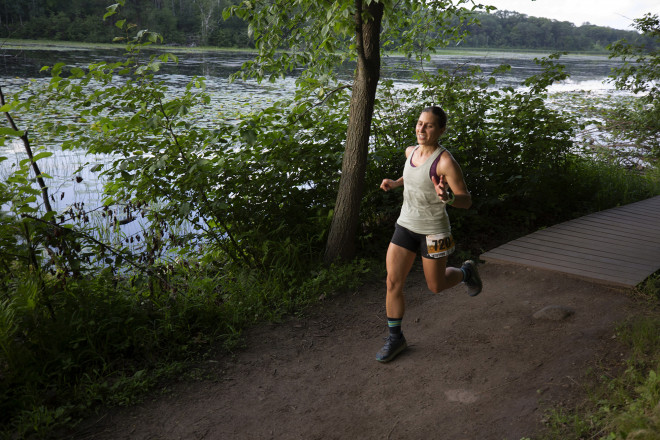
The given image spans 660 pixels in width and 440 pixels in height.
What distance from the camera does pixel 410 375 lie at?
13.5 feet

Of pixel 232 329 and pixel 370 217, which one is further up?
pixel 370 217

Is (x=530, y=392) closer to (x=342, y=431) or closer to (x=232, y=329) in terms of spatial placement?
(x=342, y=431)

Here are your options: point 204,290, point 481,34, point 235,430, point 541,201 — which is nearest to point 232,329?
point 204,290

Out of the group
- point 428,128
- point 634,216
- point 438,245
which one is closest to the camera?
point 428,128

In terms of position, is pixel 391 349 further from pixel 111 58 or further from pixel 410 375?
pixel 111 58

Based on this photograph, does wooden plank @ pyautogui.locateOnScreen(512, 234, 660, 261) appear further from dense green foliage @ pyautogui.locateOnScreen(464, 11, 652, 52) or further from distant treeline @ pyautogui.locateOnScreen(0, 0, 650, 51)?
dense green foliage @ pyautogui.locateOnScreen(464, 11, 652, 52)

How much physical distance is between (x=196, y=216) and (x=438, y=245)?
2925 mm

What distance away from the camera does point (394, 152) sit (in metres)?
6.95

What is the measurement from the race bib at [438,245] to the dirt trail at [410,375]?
0.90 meters

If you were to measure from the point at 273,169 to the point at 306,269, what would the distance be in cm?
120

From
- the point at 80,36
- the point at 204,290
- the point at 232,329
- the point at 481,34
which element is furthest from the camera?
the point at 481,34

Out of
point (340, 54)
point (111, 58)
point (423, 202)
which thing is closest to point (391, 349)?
point (423, 202)

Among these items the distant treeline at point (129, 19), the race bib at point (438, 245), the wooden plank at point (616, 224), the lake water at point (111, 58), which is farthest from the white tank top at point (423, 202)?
the distant treeline at point (129, 19)

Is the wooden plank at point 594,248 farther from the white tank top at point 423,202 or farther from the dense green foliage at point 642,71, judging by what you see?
the dense green foliage at point 642,71
